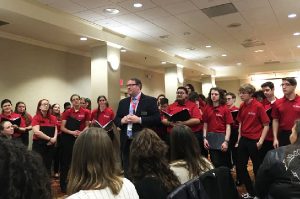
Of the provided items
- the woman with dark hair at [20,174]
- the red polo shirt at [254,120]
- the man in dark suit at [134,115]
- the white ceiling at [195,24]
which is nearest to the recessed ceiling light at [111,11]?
the white ceiling at [195,24]

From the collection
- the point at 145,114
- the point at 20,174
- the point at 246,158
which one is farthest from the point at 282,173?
the point at 246,158

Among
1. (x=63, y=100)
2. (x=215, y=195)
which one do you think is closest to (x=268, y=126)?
(x=215, y=195)

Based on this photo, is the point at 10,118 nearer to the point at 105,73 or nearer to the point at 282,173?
the point at 105,73

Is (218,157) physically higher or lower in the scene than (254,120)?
lower

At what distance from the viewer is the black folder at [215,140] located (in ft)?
A: 13.9

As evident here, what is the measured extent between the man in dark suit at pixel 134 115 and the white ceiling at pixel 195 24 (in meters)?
2.37

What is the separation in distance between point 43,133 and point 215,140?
2.57 meters

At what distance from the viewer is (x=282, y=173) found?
175cm

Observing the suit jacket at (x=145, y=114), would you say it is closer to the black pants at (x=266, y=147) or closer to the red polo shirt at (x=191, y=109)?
the red polo shirt at (x=191, y=109)

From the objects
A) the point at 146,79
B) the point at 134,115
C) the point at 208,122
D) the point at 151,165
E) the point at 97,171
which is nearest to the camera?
the point at 97,171

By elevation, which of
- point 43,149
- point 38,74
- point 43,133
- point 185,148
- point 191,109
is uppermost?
point 38,74

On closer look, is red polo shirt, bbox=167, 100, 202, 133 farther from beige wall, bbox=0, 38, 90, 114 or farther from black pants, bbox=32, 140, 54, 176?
beige wall, bbox=0, 38, 90, 114

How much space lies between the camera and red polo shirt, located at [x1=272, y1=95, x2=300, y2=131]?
389 cm

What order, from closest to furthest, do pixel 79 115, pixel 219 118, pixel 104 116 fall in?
1. pixel 219 118
2. pixel 79 115
3. pixel 104 116
